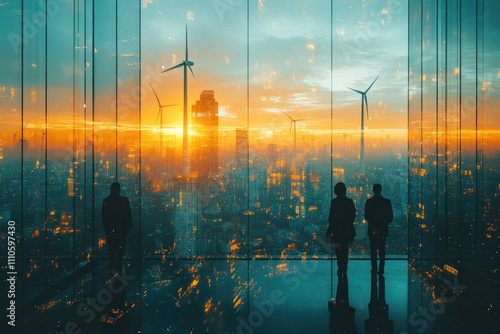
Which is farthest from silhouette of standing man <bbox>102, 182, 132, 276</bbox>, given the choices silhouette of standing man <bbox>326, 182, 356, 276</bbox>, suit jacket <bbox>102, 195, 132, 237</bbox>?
silhouette of standing man <bbox>326, 182, 356, 276</bbox>

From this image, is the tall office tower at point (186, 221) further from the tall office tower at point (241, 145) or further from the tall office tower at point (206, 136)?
the tall office tower at point (241, 145)

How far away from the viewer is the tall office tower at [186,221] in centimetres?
489

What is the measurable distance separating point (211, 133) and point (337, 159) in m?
1.95

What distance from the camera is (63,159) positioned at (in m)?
4.05

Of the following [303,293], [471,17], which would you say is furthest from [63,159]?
[471,17]

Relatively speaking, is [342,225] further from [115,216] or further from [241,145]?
[115,216]

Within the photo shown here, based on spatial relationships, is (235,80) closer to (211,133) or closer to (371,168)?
(211,133)

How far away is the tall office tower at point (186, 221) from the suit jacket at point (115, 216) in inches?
Answer: 40.0

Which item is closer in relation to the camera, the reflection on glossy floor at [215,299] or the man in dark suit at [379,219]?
the reflection on glossy floor at [215,299]

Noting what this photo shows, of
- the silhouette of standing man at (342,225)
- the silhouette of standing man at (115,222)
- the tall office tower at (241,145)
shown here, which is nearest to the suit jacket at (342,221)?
the silhouette of standing man at (342,225)

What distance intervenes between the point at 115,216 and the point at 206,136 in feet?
5.95

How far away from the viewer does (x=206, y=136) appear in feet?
16.6

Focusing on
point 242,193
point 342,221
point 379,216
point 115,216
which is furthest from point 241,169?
point 379,216

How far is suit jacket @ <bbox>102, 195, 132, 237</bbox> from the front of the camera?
12.9ft
